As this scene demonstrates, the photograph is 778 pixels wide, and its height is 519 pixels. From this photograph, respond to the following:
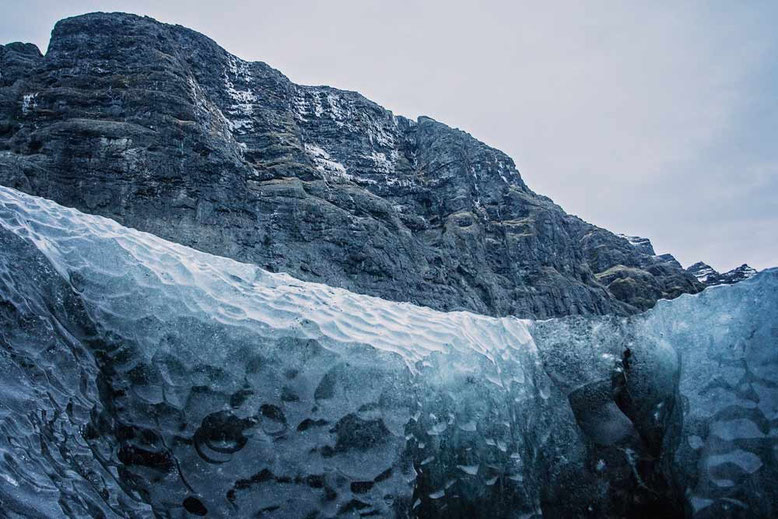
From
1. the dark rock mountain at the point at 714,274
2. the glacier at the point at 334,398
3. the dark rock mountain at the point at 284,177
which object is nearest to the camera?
the glacier at the point at 334,398

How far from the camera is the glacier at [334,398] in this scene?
3154mm

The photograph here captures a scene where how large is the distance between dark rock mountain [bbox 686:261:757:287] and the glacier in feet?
197

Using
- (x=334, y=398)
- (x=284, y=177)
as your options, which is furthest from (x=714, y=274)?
(x=334, y=398)

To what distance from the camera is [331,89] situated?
192ft

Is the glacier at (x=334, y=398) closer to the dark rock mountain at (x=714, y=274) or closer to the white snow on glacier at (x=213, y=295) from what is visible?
the white snow on glacier at (x=213, y=295)

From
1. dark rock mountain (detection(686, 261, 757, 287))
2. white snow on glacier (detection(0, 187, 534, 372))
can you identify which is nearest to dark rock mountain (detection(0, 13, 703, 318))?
dark rock mountain (detection(686, 261, 757, 287))

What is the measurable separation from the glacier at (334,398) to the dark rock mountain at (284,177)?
90.8 feet

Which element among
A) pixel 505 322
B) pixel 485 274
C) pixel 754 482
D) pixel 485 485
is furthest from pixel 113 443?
pixel 485 274

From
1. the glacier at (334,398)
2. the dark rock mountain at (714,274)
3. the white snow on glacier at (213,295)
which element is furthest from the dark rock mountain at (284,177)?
the glacier at (334,398)

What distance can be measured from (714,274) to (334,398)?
8493cm

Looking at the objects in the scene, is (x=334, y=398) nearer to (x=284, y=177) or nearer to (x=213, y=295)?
(x=213, y=295)

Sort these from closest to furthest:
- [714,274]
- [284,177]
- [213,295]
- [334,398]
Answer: [334,398] < [213,295] < [284,177] < [714,274]

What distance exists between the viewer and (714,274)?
72.2 metres

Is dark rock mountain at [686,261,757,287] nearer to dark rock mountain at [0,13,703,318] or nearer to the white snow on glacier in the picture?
dark rock mountain at [0,13,703,318]
